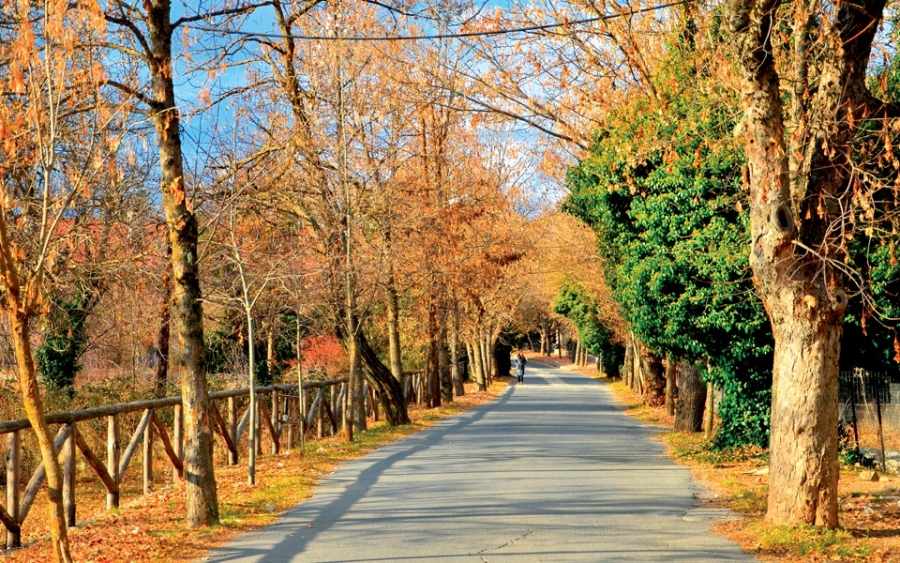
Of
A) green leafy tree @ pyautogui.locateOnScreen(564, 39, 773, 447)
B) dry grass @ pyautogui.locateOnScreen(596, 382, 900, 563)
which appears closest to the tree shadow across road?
dry grass @ pyautogui.locateOnScreen(596, 382, 900, 563)

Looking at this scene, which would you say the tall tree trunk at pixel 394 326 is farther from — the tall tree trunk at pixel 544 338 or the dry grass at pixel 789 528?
the tall tree trunk at pixel 544 338

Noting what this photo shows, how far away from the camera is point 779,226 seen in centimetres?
989

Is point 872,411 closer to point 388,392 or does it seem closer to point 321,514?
point 321,514

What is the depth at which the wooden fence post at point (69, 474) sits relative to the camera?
1083 cm

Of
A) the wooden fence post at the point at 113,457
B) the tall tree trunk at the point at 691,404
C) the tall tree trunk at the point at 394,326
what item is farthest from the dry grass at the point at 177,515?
the tall tree trunk at the point at 394,326

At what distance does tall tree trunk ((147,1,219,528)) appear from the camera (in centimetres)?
1059

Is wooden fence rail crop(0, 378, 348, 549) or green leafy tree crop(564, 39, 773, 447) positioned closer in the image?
wooden fence rail crop(0, 378, 348, 549)

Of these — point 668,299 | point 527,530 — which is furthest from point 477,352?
point 527,530

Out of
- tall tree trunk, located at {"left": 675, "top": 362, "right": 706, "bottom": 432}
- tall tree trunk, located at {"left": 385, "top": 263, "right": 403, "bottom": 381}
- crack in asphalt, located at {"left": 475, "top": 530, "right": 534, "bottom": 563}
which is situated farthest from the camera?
tall tree trunk, located at {"left": 385, "top": 263, "right": 403, "bottom": 381}

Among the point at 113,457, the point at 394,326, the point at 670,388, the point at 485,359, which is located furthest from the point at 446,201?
the point at 485,359

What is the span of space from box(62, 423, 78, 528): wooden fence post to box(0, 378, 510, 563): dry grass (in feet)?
0.65

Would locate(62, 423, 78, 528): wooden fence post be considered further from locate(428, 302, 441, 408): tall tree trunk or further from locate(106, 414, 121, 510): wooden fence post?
locate(428, 302, 441, 408): tall tree trunk

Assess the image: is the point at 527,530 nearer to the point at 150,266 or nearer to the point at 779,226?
the point at 779,226

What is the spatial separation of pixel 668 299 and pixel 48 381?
1542 cm
